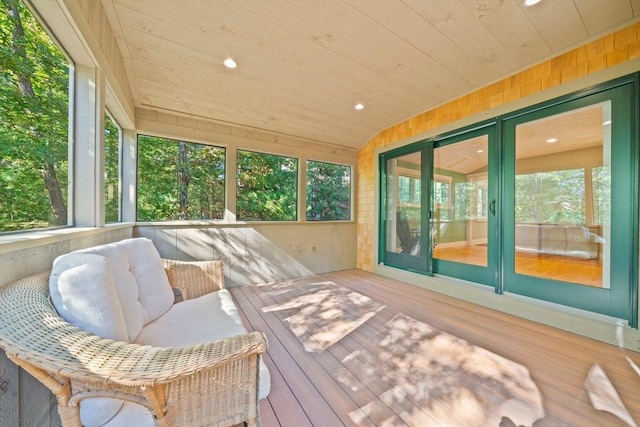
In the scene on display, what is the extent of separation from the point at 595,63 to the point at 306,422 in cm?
373

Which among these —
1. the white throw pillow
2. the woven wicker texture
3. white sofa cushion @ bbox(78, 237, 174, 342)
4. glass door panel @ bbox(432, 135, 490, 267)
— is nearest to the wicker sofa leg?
the woven wicker texture

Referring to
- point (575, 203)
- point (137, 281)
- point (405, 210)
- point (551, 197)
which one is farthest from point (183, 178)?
point (575, 203)

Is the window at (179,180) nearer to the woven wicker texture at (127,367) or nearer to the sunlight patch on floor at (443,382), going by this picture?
the woven wicker texture at (127,367)

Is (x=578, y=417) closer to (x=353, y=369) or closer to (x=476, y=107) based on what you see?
(x=353, y=369)

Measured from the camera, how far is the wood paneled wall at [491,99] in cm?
211

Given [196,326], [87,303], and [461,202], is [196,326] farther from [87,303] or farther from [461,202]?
[461,202]

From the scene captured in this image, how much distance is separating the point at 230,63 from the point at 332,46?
106cm

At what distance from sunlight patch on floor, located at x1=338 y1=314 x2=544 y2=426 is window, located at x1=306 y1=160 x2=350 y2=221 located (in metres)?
2.85

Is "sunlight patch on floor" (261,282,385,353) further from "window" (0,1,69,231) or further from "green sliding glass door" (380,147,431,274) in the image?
"window" (0,1,69,231)

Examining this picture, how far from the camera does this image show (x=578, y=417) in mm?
1312

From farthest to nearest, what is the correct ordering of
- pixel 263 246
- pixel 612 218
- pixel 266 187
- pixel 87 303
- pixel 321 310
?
1. pixel 266 187
2. pixel 263 246
3. pixel 321 310
4. pixel 612 218
5. pixel 87 303

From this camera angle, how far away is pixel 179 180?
3422mm

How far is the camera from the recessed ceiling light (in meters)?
2.43

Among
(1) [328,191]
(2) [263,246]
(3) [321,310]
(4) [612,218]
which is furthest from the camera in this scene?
(1) [328,191]
